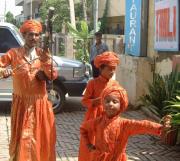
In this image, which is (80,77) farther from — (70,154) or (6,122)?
(70,154)

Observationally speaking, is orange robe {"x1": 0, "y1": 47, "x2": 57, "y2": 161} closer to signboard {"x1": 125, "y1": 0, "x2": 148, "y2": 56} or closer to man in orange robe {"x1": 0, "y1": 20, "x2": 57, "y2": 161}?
man in orange robe {"x1": 0, "y1": 20, "x2": 57, "y2": 161}

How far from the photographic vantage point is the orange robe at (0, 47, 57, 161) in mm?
5141

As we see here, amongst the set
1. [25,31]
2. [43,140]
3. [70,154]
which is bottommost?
[70,154]

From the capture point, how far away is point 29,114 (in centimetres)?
519

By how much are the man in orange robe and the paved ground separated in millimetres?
1336

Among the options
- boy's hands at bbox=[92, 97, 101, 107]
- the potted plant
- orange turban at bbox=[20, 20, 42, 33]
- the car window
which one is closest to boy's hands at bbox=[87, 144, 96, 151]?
boy's hands at bbox=[92, 97, 101, 107]

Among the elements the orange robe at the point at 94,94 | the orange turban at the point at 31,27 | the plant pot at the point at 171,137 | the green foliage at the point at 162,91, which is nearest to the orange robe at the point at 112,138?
the orange robe at the point at 94,94

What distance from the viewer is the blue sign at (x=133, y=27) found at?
1093 cm

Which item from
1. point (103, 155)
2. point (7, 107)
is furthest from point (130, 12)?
point (103, 155)

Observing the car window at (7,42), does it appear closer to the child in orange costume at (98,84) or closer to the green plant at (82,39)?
the child in orange costume at (98,84)

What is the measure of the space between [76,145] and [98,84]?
233 cm

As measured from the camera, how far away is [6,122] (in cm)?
912

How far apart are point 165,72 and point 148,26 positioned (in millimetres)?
1589

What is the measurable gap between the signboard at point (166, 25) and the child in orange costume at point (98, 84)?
12.6 ft
